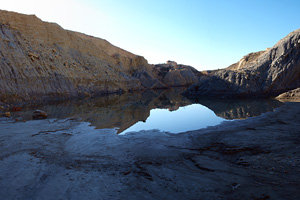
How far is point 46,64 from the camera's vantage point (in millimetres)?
16453

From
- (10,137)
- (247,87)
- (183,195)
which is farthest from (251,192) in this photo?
(247,87)

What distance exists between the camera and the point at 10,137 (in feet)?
15.1

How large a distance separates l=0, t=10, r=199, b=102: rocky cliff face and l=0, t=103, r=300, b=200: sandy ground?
10.3 m

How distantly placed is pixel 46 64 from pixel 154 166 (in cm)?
1743

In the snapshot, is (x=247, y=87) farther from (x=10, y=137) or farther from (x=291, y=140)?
(x=10, y=137)

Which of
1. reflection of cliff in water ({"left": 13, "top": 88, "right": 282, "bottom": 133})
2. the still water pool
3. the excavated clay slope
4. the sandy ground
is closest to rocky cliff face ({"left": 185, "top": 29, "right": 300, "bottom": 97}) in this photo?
reflection of cliff in water ({"left": 13, "top": 88, "right": 282, "bottom": 133})

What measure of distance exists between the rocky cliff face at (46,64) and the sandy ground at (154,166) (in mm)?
10309

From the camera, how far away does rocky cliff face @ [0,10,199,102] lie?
504 inches

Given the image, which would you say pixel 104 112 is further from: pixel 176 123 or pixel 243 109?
pixel 243 109

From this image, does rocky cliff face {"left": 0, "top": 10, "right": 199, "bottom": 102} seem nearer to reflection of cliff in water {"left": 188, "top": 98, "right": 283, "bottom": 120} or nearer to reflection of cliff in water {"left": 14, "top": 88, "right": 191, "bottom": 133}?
reflection of cliff in water {"left": 14, "top": 88, "right": 191, "bottom": 133}

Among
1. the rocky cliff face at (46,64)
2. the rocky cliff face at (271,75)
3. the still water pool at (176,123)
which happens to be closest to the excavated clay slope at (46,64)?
the rocky cliff face at (46,64)

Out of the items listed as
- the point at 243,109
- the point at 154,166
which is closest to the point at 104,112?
the point at 154,166

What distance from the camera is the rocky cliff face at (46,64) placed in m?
12.8

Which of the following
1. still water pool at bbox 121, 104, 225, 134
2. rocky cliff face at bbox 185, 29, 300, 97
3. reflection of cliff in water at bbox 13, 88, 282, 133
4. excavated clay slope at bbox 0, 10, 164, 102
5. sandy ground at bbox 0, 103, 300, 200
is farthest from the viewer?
rocky cliff face at bbox 185, 29, 300, 97
